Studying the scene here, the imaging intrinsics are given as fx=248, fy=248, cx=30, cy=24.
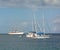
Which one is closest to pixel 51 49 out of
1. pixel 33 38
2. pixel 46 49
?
pixel 46 49

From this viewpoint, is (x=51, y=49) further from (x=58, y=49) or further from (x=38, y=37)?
(x=38, y=37)

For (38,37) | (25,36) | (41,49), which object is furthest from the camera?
(25,36)

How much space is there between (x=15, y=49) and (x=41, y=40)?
23502 mm

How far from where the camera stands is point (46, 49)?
5.22 metres

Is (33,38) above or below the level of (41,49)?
below

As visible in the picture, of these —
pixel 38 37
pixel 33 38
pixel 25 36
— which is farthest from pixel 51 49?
pixel 25 36

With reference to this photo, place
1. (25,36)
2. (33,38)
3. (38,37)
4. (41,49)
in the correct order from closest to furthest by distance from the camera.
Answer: (41,49)
(38,37)
(33,38)
(25,36)

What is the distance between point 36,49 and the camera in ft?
17.3

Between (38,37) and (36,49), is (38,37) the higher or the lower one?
the lower one

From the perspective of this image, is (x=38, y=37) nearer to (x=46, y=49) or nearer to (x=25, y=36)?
(x=25, y=36)

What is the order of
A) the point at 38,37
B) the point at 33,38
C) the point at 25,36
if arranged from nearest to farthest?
the point at 38,37 < the point at 33,38 < the point at 25,36

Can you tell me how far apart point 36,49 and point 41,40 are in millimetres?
23471

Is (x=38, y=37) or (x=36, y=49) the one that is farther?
(x=38, y=37)

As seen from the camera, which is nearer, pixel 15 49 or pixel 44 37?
pixel 15 49
